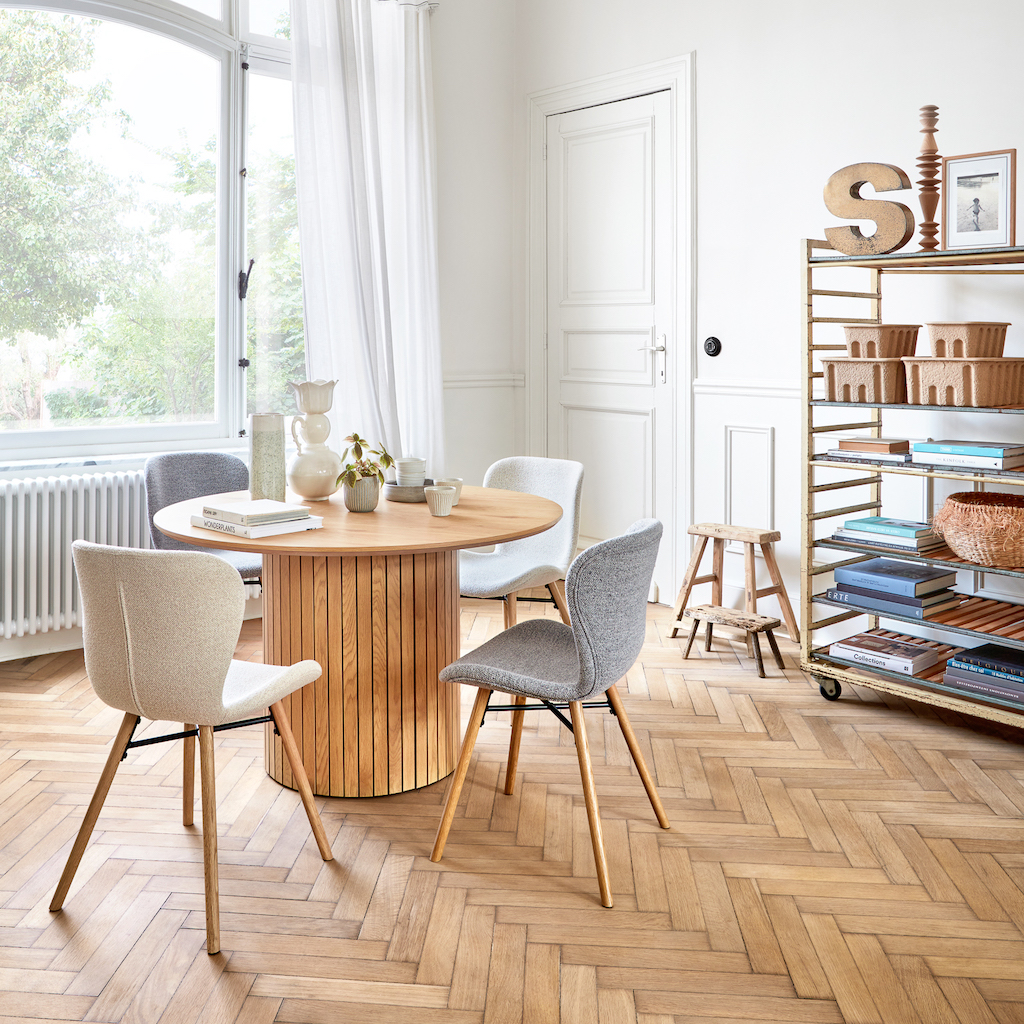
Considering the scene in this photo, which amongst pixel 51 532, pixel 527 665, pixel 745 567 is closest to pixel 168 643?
pixel 527 665

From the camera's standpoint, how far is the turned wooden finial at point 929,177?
3.08m

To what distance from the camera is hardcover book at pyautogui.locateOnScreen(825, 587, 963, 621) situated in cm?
323

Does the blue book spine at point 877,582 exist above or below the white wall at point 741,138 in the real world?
below

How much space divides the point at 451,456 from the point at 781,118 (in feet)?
7.22

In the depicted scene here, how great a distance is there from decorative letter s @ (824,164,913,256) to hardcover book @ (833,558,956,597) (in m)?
1.06

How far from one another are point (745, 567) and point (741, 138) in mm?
1768

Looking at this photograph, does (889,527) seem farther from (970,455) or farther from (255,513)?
(255,513)

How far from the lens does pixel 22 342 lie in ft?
12.6

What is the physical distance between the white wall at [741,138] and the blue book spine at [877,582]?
0.63 m

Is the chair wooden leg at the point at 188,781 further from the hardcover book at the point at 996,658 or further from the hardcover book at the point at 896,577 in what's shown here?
the hardcover book at the point at 996,658

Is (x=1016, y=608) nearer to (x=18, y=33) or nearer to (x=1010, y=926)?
(x=1010, y=926)

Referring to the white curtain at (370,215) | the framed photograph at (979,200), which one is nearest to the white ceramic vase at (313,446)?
the white curtain at (370,215)

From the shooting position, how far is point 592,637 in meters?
2.14

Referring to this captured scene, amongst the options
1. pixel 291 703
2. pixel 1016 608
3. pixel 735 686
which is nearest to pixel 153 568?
pixel 291 703
